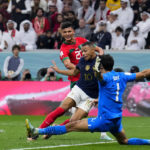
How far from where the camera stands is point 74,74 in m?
10.6

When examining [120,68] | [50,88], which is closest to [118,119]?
[50,88]

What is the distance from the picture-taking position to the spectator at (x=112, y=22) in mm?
20453

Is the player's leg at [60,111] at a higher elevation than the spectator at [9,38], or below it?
below

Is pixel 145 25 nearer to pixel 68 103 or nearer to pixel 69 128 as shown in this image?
pixel 68 103

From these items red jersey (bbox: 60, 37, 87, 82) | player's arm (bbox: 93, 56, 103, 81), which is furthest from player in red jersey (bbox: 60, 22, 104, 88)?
player's arm (bbox: 93, 56, 103, 81)

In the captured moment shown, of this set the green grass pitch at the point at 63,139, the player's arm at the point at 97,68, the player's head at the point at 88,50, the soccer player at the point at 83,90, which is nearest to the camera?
the player's arm at the point at 97,68

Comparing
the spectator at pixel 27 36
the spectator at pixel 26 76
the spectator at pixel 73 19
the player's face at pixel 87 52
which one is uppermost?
the spectator at pixel 73 19

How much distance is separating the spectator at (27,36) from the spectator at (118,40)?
343 centimetres

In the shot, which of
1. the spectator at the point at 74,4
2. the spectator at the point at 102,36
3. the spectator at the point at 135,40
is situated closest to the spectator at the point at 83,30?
the spectator at the point at 102,36

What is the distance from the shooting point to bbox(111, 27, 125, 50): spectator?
2009cm

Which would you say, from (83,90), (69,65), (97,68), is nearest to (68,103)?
(83,90)

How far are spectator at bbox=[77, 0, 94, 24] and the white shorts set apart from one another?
36.7 ft

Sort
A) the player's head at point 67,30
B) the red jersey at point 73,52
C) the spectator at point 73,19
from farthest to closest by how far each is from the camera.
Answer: the spectator at point 73,19 → the red jersey at point 73,52 → the player's head at point 67,30

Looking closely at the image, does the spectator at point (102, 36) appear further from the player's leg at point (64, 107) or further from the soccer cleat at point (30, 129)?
the soccer cleat at point (30, 129)
